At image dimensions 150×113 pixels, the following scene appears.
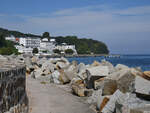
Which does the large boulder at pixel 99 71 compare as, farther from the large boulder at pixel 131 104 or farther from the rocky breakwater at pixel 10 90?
the rocky breakwater at pixel 10 90

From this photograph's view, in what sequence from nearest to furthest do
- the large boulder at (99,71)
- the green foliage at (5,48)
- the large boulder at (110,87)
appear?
the large boulder at (110,87) → the large boulder at (99,71) → the green foliage at (5,48)

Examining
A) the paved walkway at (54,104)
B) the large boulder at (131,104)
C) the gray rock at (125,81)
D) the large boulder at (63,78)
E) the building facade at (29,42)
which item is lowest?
the paved walkway at (54,104)

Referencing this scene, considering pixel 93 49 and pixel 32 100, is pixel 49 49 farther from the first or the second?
pixel 32 100

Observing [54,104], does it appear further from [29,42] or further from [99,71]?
[29,42]

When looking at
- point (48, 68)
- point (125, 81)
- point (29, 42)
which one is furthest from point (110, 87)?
point (29, 42)

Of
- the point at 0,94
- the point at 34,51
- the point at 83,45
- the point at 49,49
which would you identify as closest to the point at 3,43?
the point at 34,51

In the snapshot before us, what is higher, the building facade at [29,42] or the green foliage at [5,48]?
the building facade at [29,42]

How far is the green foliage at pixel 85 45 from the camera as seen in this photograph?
137 meters

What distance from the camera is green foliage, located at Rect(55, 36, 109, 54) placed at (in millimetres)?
137125

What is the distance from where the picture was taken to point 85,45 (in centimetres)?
14325

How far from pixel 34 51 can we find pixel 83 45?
41.8 metres

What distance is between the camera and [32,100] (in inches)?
340

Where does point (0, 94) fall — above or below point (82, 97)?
above

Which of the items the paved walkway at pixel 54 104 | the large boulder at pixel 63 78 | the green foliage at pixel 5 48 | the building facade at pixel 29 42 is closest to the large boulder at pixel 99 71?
the paved walkway at pixel 54 104
